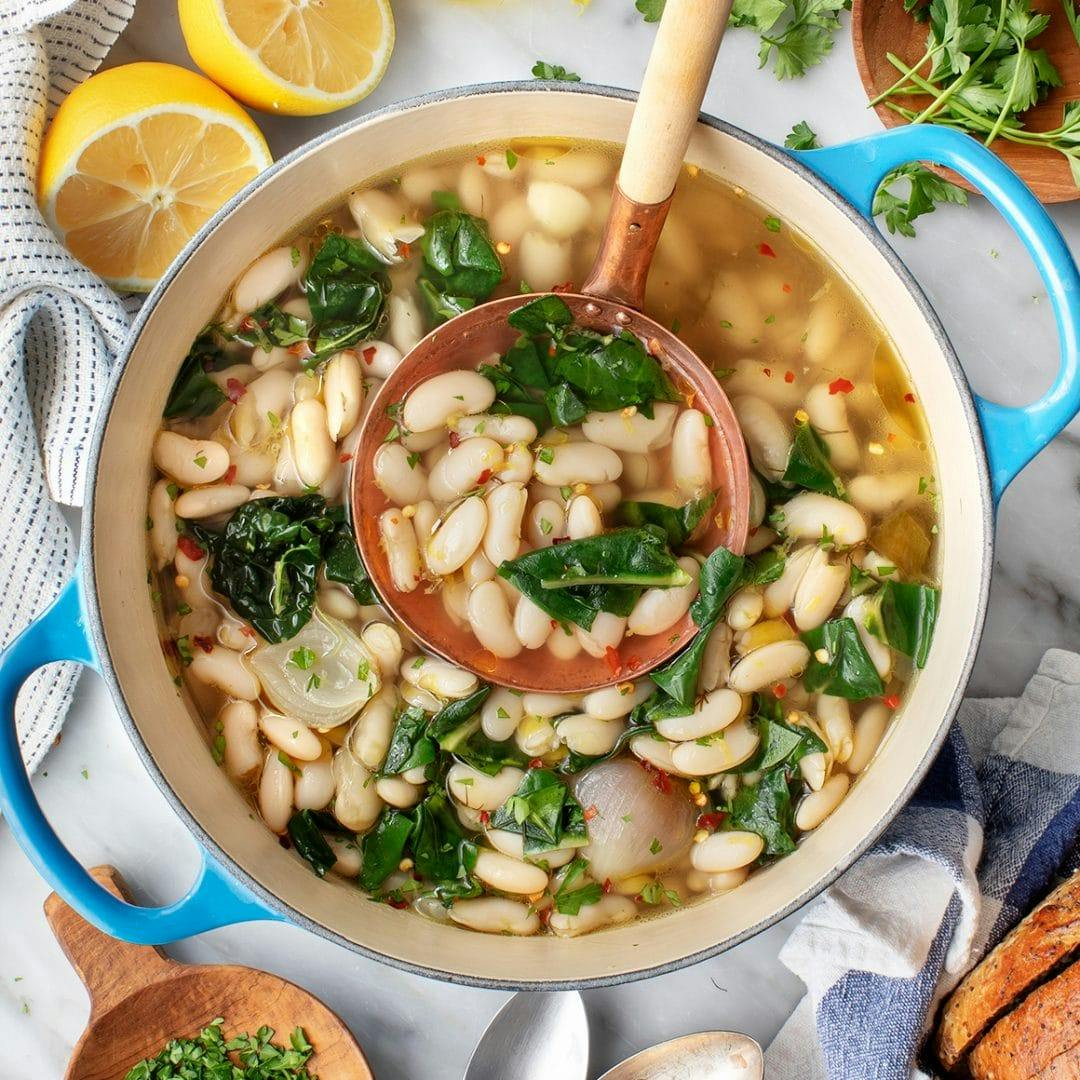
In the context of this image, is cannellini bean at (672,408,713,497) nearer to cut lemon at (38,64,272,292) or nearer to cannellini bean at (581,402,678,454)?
cannellini bean at (581,402,678,454)

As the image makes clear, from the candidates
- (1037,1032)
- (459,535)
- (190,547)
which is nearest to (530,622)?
(459,535)

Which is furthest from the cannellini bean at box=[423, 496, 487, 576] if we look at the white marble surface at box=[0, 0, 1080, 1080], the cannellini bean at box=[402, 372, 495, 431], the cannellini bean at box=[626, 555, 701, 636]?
the white marble surface at box=[0, 0, 1080, 1080]

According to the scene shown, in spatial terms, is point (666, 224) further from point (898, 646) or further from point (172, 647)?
point (172, 647)

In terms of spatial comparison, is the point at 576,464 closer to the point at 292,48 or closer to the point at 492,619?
the point at 492,619

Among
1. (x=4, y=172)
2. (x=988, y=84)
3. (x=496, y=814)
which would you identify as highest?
(x=988, y=84)

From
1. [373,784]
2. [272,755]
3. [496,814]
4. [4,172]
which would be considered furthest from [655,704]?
[4,172]

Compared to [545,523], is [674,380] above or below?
above
